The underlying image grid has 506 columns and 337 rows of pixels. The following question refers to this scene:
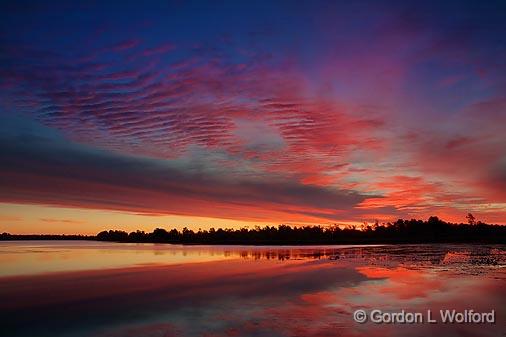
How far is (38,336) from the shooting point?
11.5 m

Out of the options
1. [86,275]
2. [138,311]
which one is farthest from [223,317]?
[86,275]

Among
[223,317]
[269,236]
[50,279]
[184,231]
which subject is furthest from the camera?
[184,231]

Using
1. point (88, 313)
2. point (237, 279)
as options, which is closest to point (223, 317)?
point (88, 313)

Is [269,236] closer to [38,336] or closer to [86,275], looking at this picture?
[86,275]

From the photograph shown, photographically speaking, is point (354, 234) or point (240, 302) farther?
point (354, 234)

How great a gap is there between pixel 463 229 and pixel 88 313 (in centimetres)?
13859

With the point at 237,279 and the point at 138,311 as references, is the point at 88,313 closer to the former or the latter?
the point at 138,311

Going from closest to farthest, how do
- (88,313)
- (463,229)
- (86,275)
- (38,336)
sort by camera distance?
(38,336)
(88,313)
(86,275)
(463,229)

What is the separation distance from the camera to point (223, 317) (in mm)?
13531

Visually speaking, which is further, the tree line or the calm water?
the tree line

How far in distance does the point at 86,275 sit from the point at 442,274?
22.8 meters

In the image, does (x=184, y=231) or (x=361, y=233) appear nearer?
(x=361, y=233)

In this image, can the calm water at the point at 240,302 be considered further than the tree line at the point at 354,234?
No

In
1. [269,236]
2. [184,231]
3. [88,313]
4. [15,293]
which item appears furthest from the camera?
[184,231]
